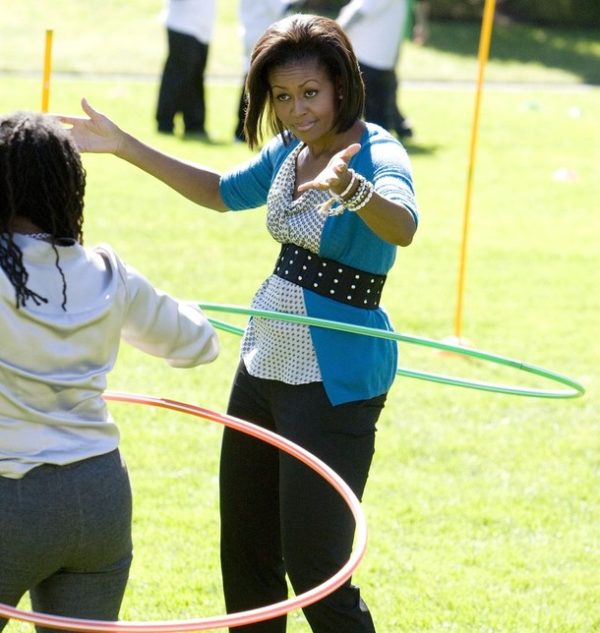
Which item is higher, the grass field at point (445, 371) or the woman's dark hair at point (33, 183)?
the woman's dark hair at point (33, 183)

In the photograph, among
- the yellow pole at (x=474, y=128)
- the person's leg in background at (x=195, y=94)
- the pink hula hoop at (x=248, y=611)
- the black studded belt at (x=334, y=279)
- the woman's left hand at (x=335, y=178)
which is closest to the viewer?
the pink hula hoop at (x=248, y=611)

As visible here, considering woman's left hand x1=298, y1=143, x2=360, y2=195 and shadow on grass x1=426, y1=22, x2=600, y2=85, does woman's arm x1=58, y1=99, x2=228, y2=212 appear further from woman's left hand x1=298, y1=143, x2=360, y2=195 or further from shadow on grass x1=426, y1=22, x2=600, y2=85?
shadow on grass x1=426, y1=22, x2=600, y2=85

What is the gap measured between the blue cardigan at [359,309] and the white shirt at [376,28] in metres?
9.69

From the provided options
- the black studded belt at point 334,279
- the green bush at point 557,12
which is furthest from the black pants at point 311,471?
the green bush at point 557,12

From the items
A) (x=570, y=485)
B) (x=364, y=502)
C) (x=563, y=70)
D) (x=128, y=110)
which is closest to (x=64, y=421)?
(x=364, y=502)

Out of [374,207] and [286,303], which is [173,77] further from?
[374,207]

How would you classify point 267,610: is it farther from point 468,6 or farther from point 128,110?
point 468,6

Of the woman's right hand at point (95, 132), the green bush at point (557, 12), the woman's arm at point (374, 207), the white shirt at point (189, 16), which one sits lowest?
the green bush at point (557, 12)

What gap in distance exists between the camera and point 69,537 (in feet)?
10.0

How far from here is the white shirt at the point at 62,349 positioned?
3.00 meters

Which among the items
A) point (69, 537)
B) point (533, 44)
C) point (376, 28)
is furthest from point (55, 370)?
point (533, 44)

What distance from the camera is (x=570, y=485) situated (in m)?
6.15

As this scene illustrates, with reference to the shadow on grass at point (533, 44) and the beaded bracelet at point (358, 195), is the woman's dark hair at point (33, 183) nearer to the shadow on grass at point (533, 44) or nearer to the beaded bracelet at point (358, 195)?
the beaded bracelet at point (358, 195)

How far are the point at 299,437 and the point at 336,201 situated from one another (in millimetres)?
658
